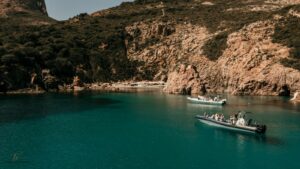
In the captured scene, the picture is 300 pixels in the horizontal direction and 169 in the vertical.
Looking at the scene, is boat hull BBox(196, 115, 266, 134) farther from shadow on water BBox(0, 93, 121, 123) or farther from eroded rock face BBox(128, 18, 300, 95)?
eroded rock face BBox(128, 18, 300, 95)

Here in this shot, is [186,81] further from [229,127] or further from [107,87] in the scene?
[229,127]

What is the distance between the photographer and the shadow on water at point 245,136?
56.4 metres

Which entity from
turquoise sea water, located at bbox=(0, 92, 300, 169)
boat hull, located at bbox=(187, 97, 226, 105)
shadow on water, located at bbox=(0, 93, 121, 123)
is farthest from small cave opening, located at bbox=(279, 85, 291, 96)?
shadow on water, located at bbox=(0, 93, 121, 123)

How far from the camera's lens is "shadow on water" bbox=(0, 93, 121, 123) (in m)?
77.5

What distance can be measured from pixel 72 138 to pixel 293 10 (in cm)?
10404

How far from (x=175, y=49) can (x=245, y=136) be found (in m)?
97.7

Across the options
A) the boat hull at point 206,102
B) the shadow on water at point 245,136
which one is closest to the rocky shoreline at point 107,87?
the boat hull at point 206,102

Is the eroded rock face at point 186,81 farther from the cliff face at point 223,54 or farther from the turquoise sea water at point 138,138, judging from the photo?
the turquoise sea water at point 138,138

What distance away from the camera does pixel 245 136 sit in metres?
60.7

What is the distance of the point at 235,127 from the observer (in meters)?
63.5

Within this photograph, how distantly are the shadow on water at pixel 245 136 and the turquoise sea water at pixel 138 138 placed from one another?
0.44ft

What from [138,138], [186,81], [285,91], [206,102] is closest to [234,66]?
[186,81]

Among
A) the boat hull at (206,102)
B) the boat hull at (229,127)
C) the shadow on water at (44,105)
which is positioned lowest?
the boat hull at (229,127)

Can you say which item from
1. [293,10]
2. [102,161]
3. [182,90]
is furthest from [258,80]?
[102,161]
